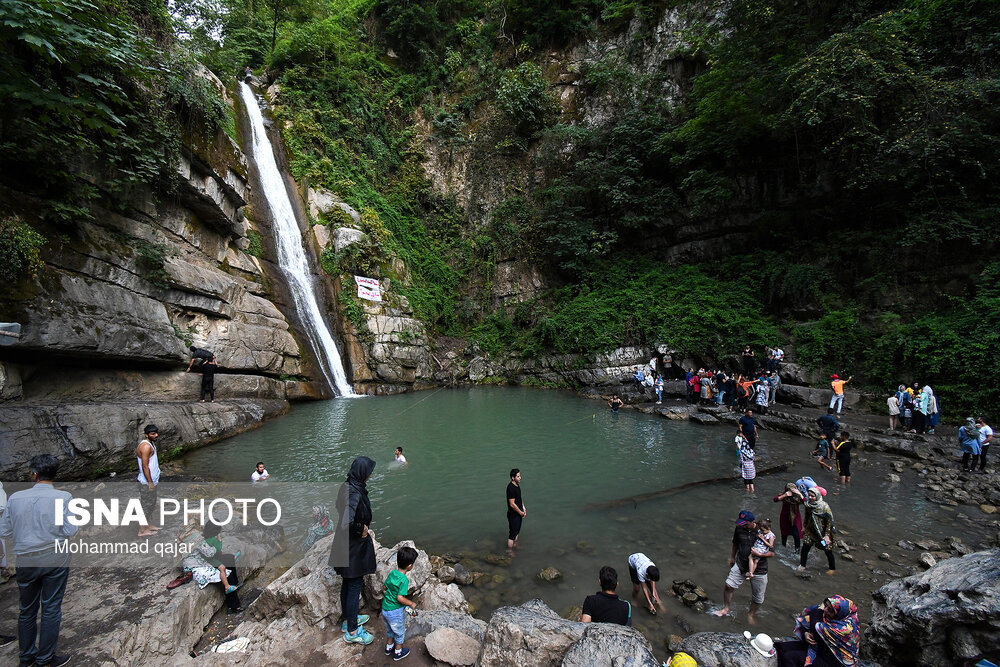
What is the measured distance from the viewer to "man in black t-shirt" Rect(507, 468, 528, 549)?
226 inches

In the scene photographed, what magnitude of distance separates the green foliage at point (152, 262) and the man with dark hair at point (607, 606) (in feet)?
44.3

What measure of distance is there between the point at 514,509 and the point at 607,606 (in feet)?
7.38

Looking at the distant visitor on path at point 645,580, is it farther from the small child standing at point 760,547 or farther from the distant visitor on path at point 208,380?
the distant visitor on path at point 208,380

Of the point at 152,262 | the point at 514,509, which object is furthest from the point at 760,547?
the point at 152,262

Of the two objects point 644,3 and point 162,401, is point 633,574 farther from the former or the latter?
point 644,3

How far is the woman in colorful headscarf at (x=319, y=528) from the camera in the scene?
5.61 m

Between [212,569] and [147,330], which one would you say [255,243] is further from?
[212,569]

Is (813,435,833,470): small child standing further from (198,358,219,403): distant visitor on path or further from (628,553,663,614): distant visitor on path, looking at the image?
(198,358,219,403): distant visitor on path

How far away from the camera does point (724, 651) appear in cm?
315

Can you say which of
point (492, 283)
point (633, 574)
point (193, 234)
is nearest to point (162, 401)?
point (193, 234)

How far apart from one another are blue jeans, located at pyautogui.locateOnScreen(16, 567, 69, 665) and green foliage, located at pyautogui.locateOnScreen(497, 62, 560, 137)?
2785 cm

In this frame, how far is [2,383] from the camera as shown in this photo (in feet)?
23.1

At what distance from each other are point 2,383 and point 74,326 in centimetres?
150

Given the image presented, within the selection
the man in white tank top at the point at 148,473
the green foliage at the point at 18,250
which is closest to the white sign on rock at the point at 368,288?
the green foliage at the point at 18,250
